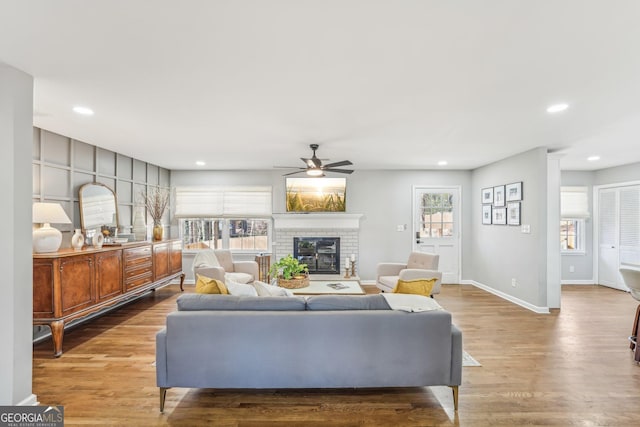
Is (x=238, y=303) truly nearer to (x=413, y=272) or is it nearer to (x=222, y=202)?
(x=413, y=272)

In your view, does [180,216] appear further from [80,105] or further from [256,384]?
[256,384]

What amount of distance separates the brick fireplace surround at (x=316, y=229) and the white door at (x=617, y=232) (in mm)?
5004

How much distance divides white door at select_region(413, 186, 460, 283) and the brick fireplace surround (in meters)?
1.30

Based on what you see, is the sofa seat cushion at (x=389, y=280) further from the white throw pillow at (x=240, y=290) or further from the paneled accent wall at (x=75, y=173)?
the paneled accent wall at (x=75, y=173)

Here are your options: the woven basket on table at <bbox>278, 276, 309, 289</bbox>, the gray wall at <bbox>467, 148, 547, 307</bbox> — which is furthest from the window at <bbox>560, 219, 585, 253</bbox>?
the woven basket on table at <bbox>278, 276, 309, 289</bbox>

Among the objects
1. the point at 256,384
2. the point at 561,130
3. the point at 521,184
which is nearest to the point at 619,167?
the point at 521,184

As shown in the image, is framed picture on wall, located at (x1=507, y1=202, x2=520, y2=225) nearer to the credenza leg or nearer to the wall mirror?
the credenza leg

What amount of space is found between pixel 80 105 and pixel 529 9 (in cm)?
355

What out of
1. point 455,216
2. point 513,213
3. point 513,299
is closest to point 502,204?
point 513,213

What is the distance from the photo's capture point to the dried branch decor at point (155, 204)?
5633 mm

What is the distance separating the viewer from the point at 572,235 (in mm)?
6590

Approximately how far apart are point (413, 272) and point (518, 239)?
1.91 meters

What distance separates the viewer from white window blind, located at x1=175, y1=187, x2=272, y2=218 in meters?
6.50

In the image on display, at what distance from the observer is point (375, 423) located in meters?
2.08
